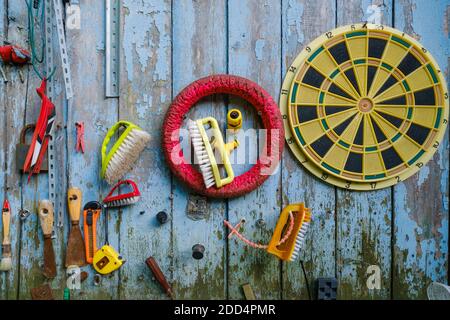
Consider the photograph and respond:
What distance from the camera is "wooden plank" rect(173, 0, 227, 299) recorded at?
117 centimetres

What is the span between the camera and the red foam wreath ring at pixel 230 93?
43.6 inches

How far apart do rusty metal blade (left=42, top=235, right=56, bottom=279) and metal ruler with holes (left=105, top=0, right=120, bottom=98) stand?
471mm

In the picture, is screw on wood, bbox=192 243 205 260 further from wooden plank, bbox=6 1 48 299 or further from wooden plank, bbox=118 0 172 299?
wooden plank, bbox=6 1 48 299

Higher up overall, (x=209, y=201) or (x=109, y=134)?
(x=109, y=134)

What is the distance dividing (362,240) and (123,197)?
734mm

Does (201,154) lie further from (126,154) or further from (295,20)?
(295,20)

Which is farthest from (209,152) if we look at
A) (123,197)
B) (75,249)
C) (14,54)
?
(14,54)

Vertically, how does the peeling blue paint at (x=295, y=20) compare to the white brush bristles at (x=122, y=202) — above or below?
above

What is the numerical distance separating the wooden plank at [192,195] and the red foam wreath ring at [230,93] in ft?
0.18

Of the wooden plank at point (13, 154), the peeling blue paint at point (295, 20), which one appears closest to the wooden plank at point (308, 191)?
the peeling blue paint at point (295, 20)

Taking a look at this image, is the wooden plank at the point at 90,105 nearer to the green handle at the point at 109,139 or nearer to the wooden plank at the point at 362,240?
the green handle at the point at 109,139

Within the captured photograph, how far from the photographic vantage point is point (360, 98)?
1.15m

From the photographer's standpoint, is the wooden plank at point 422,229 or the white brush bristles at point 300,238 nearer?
the white brush bristles at point 300,238
